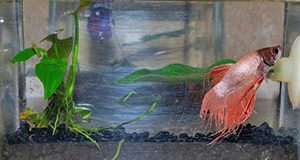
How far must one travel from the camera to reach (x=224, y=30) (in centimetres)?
86

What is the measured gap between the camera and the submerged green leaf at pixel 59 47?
0.77m

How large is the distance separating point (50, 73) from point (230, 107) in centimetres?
32

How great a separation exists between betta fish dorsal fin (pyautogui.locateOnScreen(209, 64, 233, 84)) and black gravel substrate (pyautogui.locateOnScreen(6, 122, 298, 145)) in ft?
0.34

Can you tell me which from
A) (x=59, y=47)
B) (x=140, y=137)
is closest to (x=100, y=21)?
(x=59, y=47)

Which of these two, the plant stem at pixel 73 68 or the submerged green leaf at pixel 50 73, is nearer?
the submerged green leaf at pixel 50 73

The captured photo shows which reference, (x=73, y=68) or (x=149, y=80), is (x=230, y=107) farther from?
(x=73, y=68)

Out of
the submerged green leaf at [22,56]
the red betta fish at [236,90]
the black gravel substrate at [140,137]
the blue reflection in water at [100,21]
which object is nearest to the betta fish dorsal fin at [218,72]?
the red betta fish at [236,90]

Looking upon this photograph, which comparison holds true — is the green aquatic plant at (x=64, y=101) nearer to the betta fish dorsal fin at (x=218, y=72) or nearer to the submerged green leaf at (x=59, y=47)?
the submerged green leaf at (x=59, y=47)

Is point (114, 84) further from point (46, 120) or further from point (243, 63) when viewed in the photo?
point (243, 63)

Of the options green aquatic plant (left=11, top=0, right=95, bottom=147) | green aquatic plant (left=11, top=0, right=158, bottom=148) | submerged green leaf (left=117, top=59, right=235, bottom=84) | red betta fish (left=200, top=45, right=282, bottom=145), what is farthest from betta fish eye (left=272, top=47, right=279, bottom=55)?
green aquatic plant (left=11, top=0, right=95, bottom=147)

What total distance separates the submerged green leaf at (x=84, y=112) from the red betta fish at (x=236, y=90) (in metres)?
0.23

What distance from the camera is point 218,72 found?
750mm

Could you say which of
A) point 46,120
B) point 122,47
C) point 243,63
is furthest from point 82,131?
point 243,63

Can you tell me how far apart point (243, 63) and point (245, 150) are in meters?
0.15
